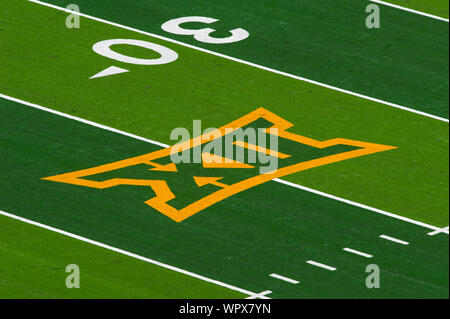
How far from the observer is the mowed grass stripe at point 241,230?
24250 mm

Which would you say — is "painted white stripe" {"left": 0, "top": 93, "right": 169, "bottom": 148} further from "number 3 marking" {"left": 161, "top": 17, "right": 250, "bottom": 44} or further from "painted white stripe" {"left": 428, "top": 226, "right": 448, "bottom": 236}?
"painted white stripe" {"left": 428, "top": 226, "right": 448, "bottom": 236}

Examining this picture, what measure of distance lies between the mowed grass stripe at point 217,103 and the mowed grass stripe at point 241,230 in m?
0.72

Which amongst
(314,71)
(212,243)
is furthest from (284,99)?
(212,243)

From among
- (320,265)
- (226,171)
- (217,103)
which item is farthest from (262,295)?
(217,103)

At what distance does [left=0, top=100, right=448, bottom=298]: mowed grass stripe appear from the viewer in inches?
955

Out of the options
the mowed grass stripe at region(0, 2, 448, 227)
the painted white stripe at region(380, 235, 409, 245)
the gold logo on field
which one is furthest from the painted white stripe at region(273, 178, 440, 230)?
the painted white stripe at region(380, 235, 409, 245)

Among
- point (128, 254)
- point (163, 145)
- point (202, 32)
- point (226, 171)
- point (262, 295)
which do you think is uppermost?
point (202, 32)

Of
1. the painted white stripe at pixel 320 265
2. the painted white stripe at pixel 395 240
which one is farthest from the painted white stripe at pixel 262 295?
the painted white stripe at pixel 395 240

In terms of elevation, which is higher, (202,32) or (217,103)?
(202,32)

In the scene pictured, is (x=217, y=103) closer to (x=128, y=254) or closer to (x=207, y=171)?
(x=207, y=171)

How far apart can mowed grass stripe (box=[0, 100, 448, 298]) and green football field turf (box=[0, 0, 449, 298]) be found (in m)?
0.03

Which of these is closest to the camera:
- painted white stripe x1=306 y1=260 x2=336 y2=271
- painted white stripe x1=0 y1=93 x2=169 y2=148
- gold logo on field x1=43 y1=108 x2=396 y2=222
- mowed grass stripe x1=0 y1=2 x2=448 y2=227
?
painted white stripe x1=306 y1=260 x2=336 y2=271

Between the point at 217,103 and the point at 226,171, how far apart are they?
2.32 m

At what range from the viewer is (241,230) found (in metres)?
25.4
